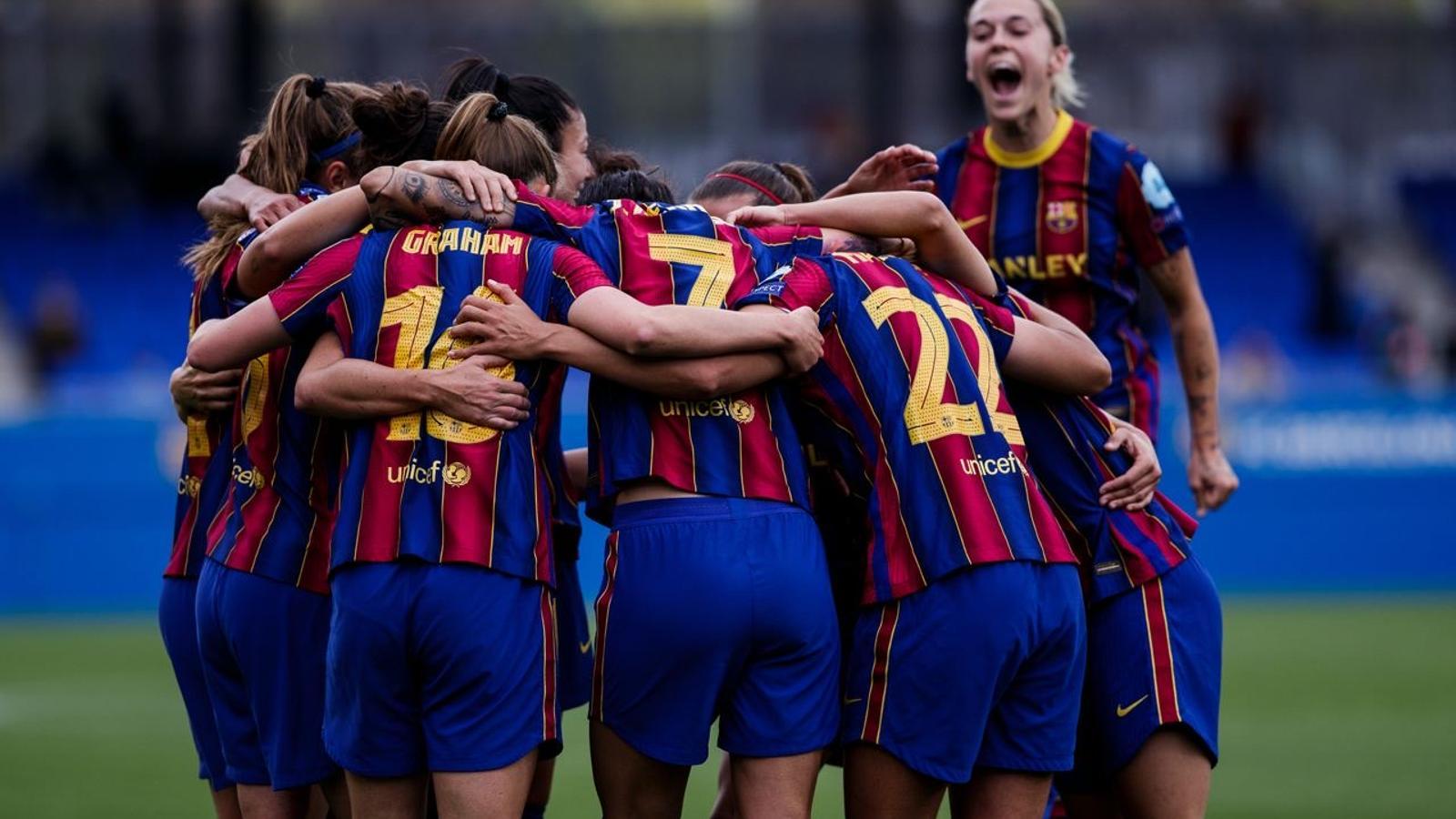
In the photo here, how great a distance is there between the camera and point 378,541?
4.23 meters

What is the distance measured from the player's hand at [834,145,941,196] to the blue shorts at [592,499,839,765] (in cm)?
117

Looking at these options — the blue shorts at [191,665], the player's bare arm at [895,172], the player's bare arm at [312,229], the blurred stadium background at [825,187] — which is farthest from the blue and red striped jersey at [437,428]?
the blurred stadium background at [825,187]

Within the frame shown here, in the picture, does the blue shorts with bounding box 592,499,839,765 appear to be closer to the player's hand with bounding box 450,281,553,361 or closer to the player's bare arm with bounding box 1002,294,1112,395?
the player's hand with bounding box 450,281,553,361

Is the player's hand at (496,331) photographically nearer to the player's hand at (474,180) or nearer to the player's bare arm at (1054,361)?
the player's hand at (474,180)

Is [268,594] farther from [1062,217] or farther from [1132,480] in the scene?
[1062,217]

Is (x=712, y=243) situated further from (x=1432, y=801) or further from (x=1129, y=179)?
(x=1432, y=801)

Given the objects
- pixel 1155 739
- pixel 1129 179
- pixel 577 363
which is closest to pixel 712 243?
pixel 577 363

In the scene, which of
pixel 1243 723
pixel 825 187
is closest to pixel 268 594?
pixel 1243 723

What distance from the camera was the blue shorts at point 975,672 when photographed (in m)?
4.30

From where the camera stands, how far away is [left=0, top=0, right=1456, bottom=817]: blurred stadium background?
1043 cm

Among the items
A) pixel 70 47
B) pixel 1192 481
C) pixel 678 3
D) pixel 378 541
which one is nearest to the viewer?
pixel 378 541

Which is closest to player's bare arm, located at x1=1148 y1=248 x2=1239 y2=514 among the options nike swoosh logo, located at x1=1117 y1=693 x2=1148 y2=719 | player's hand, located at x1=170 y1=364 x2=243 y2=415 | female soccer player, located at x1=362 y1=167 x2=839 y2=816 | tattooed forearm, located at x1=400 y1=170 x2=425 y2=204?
nike swoosh logo, located at x1=1117 y1=693 x2=1148 y2=719

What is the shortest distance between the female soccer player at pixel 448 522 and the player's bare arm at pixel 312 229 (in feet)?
0.47

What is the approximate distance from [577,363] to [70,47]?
25.2m
